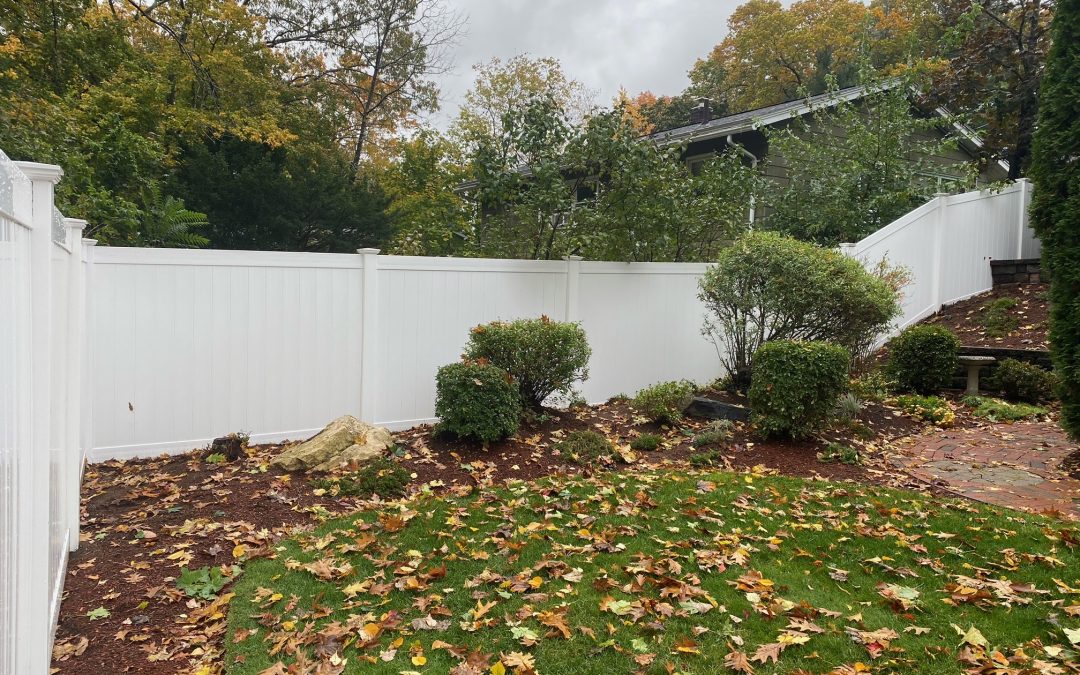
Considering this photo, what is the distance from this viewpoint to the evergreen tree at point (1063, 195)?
18.6ft

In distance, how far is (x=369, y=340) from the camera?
6941 mm

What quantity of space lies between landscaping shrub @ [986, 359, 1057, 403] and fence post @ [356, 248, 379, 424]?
22.9 feet

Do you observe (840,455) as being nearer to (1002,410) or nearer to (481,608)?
(1002,410)

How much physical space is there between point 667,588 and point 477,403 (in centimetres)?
288

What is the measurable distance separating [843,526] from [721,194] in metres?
6.17

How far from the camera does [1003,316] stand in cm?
1034

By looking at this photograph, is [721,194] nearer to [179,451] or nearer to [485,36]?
[179,451]

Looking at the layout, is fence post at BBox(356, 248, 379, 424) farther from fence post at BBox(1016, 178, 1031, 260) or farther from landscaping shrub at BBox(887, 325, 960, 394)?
fence post at BBox(1016, 178, 1031, 260)

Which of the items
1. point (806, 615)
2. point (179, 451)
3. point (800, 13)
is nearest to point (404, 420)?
point (179, 451)

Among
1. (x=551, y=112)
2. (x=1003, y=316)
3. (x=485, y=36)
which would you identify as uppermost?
(x=485, y=36)

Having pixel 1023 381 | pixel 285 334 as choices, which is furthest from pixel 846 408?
pixel 285 334

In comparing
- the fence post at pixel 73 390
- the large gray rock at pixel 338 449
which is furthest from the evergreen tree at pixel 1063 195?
the fence post at pixel 73 390

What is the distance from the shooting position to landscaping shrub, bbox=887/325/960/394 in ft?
27.8

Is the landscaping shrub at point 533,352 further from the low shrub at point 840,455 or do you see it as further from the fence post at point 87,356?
the fence post at point 87,356
